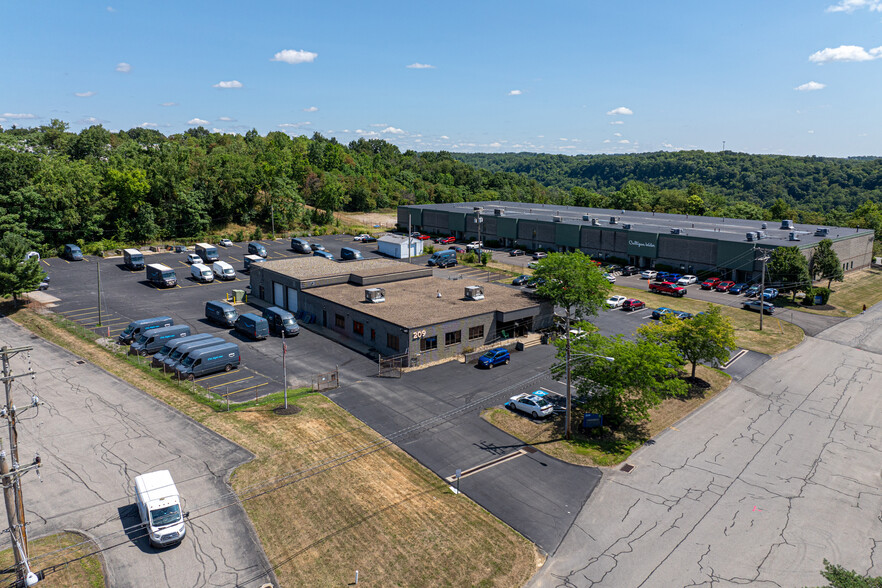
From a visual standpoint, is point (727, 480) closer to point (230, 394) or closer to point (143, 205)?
point (230, 394)

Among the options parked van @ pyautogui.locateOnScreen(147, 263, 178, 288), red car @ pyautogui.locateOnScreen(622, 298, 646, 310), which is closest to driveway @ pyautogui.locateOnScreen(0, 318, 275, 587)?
parked van @ pyautogui.locateOnScreen(147, 263, 178, 288)

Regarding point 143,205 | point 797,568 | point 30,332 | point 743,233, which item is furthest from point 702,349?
point 143,205

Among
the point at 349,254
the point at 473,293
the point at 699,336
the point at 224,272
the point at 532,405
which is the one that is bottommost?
the point at 532,405

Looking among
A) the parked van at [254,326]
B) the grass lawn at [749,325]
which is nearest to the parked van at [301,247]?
the parked van at [254,326]

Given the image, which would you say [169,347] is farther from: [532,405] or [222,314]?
[532,405]

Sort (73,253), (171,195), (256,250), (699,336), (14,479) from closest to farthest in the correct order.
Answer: (14,479) < (699,336) < (73,253) < (256,250) < (171,195)

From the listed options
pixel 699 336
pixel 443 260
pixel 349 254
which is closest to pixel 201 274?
pixel 349 254
